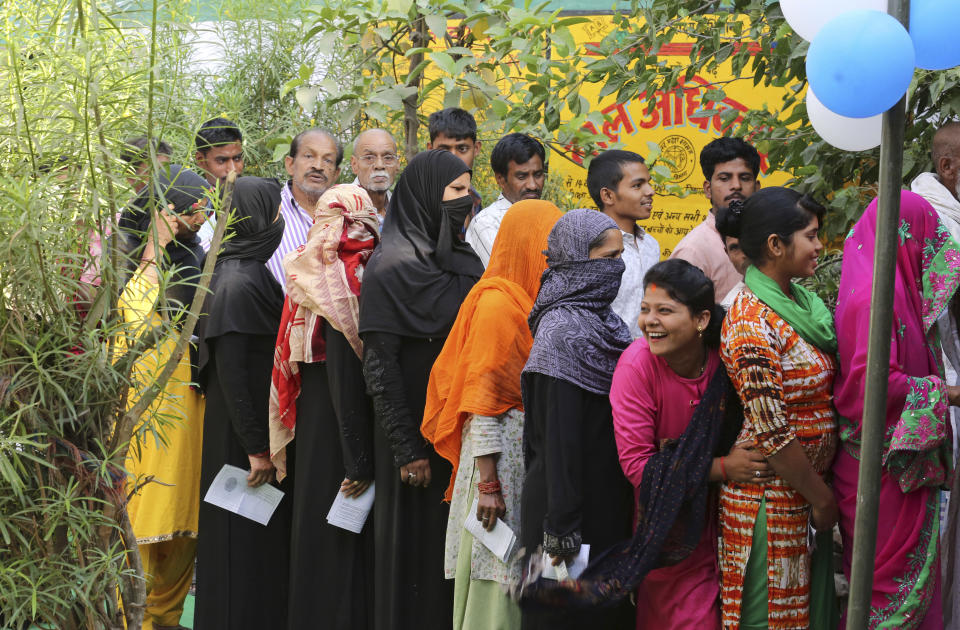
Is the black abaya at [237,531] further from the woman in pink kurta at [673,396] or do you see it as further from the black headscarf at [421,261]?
the woman in pink kurta at [673,396]

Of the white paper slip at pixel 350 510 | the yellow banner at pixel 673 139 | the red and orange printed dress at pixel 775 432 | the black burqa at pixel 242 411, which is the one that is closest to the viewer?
the red and orange printed dress at pixel 775 432

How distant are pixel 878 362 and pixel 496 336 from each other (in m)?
1.30

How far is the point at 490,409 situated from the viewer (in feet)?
9.87

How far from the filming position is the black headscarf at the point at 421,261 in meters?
3.39

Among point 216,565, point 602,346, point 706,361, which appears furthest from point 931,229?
point 216,565

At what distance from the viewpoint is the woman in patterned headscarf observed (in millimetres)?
2746

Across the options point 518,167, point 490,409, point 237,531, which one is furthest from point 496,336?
point 518,167

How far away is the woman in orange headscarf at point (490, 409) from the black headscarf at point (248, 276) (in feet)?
2.97

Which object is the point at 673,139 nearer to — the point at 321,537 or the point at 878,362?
the point at 321,537

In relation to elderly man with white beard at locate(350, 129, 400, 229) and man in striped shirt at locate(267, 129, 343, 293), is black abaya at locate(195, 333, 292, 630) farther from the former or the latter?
elderly man with white beard at locate(350, 129, 400, 229)

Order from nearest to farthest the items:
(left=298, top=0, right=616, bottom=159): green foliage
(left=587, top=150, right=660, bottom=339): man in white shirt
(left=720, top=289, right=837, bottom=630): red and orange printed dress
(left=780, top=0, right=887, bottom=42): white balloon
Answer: (left=780, top=0, right=887, bottom=42): white balloon → (left=720, top=289, right=837, bottom=630): red and orange printed dress → (left=587, top=150, right=660, bottom=339): man in white shirt → (left=298, top=0, right=616, bottom=159): green foliage

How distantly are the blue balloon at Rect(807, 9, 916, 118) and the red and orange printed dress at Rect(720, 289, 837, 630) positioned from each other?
695mm

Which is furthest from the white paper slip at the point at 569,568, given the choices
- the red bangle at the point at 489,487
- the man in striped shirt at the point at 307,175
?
the man in striped shirt at the point at 307,175

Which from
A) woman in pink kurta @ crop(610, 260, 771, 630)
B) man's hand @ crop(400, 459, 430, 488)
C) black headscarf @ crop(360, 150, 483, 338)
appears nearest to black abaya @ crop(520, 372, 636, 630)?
woman in pink kurta @ crop(610, 260, 771, 630)
